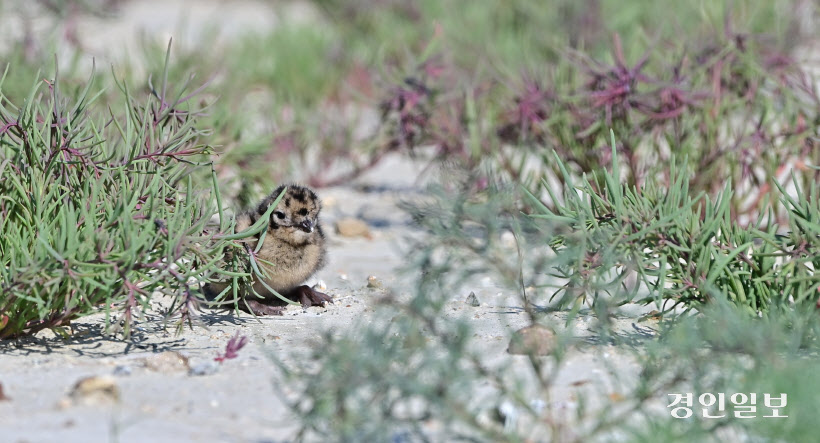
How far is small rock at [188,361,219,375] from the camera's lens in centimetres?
331

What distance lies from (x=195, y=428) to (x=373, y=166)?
4638 millimetres

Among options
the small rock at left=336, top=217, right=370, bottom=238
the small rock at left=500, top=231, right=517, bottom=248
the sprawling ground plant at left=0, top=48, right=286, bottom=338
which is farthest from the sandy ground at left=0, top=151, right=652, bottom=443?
the small rock at left=336, top=217, right=370, bottom=238

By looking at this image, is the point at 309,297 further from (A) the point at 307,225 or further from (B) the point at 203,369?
(B) the point at 203,369

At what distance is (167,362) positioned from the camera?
338 centimetres

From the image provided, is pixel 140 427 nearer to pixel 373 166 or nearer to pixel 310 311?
pixel 310 311

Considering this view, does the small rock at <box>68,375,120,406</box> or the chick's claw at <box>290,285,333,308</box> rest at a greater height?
the small rock at <box>68,375,120,406</box>

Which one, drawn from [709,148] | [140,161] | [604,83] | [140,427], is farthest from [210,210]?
[709,148]

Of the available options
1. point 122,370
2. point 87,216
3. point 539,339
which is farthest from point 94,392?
point 539,339

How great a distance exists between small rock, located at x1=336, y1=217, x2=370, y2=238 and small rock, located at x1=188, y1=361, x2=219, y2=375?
113 inches

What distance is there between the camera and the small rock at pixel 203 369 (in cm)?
331

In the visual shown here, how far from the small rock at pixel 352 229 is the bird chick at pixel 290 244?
1388 millimetres

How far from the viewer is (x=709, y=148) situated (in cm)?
562

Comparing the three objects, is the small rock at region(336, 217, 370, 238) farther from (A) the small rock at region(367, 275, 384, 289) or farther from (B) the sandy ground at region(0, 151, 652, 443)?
(B) the sandy ground at region(0, 151, 652, 443)

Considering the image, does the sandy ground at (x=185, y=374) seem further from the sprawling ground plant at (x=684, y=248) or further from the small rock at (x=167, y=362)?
the sprawling ground plant at (x=684, y=248)
